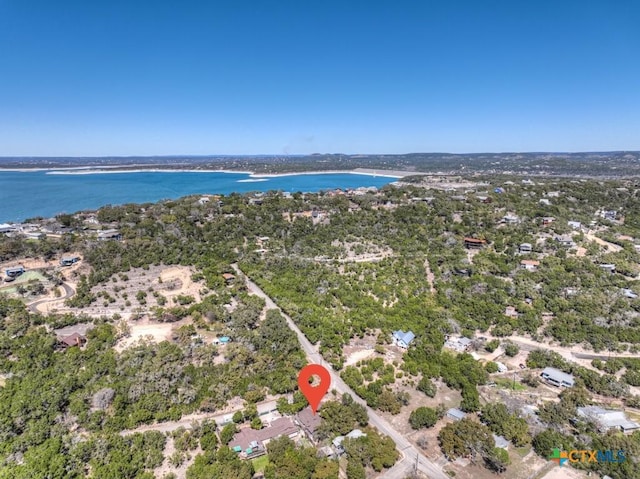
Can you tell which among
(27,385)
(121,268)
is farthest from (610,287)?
(121,268)

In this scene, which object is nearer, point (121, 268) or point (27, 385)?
point (27, 385)

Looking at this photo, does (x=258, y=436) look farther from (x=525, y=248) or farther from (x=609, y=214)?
(x=609, y=214)

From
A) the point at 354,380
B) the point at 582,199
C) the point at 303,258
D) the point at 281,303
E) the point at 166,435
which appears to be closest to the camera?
the point at 166,435

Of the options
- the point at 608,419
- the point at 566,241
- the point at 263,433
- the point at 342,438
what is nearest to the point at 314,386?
the point at 342,438

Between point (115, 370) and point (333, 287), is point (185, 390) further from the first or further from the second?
point (333, 287)

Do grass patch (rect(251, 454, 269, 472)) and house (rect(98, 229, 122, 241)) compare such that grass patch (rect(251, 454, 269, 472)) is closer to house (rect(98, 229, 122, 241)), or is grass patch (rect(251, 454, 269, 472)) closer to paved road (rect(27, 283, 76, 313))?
paved road (rect(27, 283, 76, 313))

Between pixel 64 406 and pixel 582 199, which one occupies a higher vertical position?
pixel 582 199
